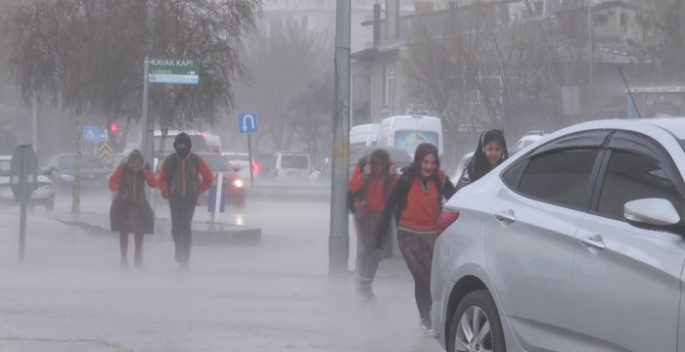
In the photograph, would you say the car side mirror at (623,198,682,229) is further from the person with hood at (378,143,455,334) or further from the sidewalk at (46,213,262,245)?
the sidewalk at (46,213,262,245)

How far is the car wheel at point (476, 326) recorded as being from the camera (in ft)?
20.7

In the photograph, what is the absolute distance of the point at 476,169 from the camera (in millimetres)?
9625

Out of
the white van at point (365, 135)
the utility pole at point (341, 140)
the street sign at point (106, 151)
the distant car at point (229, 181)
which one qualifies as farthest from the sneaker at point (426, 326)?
the street sign at point (106, 151)

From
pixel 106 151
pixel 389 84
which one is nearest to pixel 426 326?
pixel 106 151

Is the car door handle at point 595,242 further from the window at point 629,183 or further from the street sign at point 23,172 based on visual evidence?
the street sign at point 23,172

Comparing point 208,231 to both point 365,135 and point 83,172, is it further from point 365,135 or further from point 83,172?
point 365,135

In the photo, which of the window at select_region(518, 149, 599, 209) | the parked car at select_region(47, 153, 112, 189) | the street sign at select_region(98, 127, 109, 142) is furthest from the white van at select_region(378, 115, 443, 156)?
the window at select_region(518, 149, 599, 209)

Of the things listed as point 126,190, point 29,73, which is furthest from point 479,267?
point 29,73

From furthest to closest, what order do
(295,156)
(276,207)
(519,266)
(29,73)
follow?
1. (295,156)
2. (276,207)
3. (29,73)
4. (519,266)

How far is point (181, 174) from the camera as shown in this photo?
14625mm

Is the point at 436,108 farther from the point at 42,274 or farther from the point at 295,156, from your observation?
the point at 42,274

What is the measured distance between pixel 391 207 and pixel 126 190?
601 centimetres

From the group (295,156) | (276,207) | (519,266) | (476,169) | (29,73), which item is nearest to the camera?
(519,266)

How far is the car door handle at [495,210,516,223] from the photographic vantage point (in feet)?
20.8
